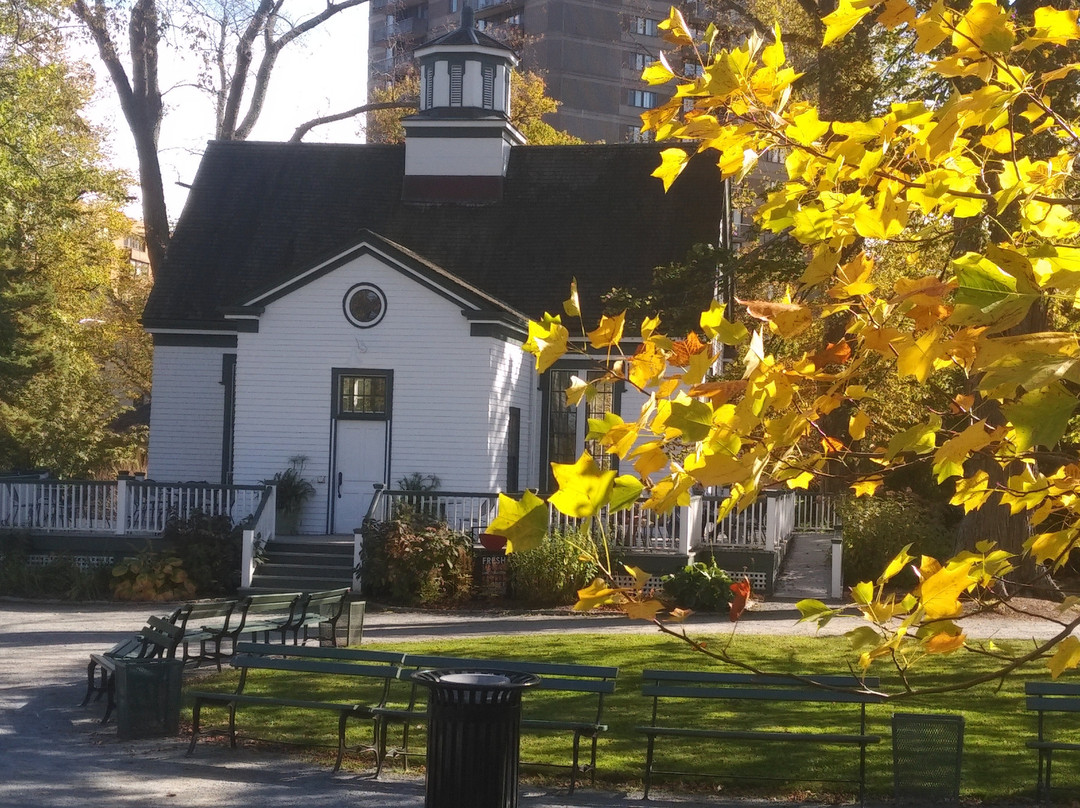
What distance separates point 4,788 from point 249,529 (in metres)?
11.2

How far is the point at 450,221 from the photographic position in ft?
91.3

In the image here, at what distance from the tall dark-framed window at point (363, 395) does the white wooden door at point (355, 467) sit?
0.17 m

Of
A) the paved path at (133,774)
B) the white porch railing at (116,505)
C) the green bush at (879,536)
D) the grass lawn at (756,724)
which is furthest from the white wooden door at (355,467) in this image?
the paved path at (133,774)

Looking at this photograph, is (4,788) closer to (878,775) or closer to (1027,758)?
(878,775)

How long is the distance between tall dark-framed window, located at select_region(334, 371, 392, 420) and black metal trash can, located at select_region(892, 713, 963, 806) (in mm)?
14716

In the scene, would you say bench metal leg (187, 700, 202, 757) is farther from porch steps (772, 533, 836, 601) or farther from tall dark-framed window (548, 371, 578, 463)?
tall dark-framed window (548, 371, 578, 463)

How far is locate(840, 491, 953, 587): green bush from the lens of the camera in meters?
20.9

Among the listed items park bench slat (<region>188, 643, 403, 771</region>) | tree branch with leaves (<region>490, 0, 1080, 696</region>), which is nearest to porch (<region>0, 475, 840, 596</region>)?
park bench slat (<region>188, 643, 403, 771</region>)

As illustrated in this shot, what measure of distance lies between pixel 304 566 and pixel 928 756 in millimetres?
13295

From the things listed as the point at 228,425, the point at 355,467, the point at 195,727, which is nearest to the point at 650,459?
the point at 195,727

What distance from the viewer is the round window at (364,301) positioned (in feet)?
72.9

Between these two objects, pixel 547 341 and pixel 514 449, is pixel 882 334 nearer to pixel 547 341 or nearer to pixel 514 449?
pixel 547 341

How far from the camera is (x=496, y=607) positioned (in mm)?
19500

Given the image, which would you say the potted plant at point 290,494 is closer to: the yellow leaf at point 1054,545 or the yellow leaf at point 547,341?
the yellow leaf at point 547,341
